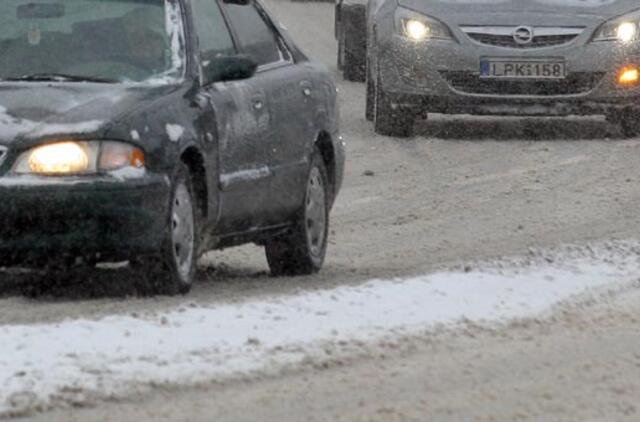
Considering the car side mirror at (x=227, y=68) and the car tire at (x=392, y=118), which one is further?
the car tire at (x=392, y=118)

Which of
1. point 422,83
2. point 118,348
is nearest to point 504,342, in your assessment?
point 118,348

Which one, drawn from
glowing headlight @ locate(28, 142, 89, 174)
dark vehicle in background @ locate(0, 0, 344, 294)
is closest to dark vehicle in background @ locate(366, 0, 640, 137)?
dark vehicle in background @ locate(0, 0, 344, 294)

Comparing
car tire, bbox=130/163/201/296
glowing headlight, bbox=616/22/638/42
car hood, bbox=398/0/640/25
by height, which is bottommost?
glowing headlight, bbox=616/22/638/42

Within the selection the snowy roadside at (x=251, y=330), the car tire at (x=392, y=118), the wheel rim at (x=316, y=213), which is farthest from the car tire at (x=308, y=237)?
the car tire at (x=392, y=118)

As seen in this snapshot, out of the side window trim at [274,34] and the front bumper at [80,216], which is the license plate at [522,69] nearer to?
the side window trim at [274,34]

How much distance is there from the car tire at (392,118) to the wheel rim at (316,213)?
298 inches

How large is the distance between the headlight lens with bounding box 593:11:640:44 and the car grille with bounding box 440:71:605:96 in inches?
11.8

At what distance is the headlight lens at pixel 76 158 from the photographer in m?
9.52

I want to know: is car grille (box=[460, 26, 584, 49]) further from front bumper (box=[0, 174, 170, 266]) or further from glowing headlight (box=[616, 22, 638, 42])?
front bumper (box=[0, 174, 170, 266])

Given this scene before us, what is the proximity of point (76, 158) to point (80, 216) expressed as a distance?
8.3 inches

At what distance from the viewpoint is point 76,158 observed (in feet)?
31.3

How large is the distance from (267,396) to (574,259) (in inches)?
150

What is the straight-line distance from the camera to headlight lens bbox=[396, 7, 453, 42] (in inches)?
746

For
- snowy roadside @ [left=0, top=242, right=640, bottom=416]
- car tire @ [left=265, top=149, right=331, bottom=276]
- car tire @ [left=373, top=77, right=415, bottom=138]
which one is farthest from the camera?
car tire @ [left=373, top=77, right=415, bottom=138]
